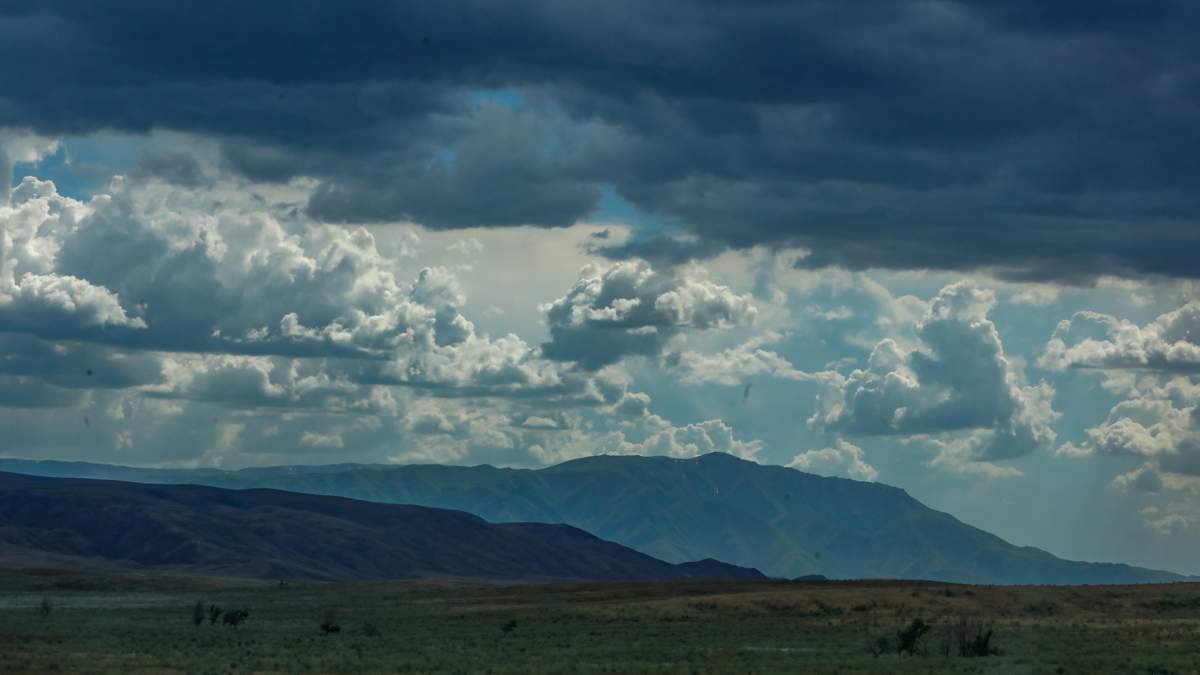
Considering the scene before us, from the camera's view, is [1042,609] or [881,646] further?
[1042,609]

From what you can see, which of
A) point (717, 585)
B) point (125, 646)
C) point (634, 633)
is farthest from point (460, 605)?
point (125, 646)

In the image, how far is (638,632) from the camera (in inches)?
2968

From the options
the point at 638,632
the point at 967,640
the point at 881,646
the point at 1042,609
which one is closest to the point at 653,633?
the point at 638,632

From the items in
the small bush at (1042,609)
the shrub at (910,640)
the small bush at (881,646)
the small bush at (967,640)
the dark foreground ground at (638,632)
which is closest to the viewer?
the dark foreground ground at (638,632)

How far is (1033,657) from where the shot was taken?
59094mm

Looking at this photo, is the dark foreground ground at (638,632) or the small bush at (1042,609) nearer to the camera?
the dark foreground ground at (638,632)

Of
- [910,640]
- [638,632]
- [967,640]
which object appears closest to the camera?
[967,640]

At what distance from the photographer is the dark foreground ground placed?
56969 mm

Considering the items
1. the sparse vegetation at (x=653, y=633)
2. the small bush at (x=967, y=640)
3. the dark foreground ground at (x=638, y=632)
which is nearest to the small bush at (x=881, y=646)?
the sparse vegetation at (x=653, y=633)

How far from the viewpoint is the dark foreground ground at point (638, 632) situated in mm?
56969

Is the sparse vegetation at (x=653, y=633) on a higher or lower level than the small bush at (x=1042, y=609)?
lower

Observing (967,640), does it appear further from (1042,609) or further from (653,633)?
(1042,609)

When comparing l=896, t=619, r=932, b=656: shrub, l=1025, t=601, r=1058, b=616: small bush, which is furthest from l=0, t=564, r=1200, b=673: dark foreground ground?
l=896, t=619, r=932, b=656: shrub

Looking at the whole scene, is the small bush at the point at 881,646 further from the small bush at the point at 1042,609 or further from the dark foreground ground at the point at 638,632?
the small bush at the point at 1042,609
